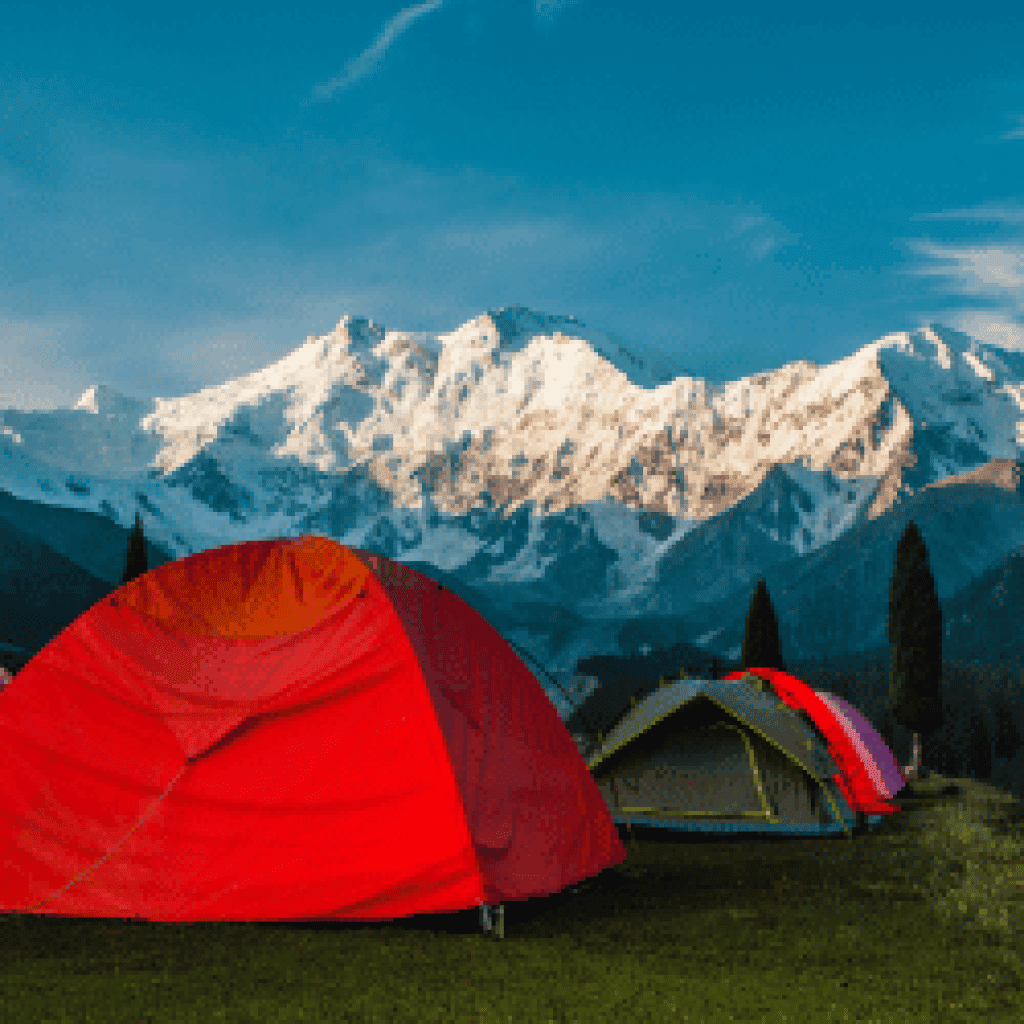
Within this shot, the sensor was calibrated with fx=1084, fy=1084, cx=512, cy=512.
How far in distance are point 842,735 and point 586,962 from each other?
17.8 meters

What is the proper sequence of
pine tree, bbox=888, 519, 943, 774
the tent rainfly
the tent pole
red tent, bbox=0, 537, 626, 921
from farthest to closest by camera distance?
pine tree, bbox=888, 519, 943, 774, the tent rainfly, red tent, bbox=0, 537, 626, 921, the tent pole

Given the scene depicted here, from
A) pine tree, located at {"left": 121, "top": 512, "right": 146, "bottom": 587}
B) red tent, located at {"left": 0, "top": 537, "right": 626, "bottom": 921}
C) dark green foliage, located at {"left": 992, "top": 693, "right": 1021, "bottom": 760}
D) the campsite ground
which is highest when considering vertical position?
pine tree, located at {"left": 121, "top": 512, "right": 146, "bottom": 587}

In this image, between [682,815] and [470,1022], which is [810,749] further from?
[470,1022]

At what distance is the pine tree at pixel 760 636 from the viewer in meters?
49.5

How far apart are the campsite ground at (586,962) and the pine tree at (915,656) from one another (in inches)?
1235

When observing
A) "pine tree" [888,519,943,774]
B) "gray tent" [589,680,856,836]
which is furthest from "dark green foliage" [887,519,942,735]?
"gray tent" [589,680,856,836]

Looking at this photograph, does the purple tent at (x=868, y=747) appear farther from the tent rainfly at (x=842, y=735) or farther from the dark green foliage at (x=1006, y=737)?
the dark green foliage at (x=1006, y=737)

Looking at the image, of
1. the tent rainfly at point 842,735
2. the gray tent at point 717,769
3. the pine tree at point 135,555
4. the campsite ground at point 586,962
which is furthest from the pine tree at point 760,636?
the campsite ground at point 586,962

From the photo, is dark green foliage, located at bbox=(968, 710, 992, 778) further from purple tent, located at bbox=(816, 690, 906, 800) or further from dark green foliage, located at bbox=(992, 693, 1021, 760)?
purple tent, located at bbox=(816, 690, 906, 800)

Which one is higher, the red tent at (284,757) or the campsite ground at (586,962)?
the red tent at (284,757)

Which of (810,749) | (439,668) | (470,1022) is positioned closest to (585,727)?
(810,749)

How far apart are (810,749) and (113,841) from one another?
1420 cm

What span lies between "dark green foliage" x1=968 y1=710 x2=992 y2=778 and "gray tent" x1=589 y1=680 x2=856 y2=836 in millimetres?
73815

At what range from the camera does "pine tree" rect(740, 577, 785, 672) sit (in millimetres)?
49500
